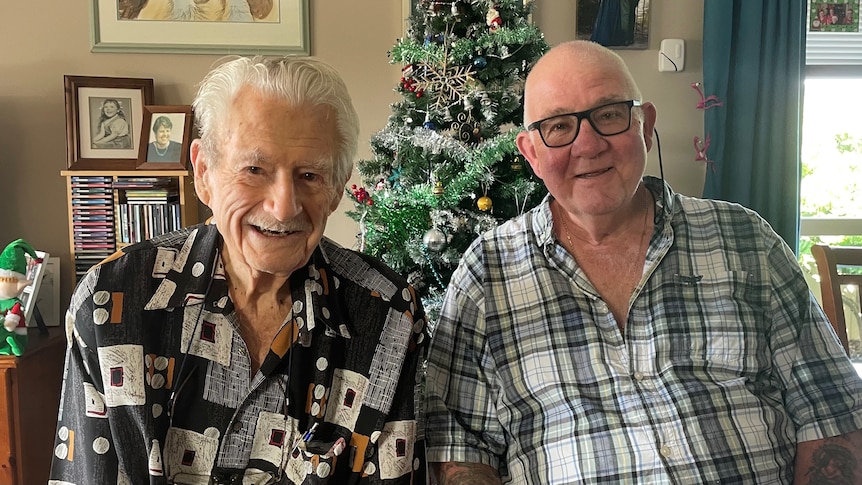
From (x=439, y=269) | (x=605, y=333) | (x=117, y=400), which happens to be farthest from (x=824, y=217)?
(x=117, y=400)

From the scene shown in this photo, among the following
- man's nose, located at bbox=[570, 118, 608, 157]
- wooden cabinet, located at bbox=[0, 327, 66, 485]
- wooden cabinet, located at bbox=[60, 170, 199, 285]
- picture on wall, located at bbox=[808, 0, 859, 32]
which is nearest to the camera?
man's nose, located at bbox=[570, 118, 608, 157]

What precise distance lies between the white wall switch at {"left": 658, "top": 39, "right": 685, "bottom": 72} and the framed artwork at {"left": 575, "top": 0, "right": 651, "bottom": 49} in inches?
4.5

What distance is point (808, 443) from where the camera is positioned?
1.21 metres

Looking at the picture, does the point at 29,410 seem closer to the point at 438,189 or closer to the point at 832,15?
the point at 438,189

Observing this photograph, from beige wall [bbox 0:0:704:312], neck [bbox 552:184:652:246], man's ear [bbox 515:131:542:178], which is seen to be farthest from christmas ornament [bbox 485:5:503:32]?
beige wall [bbox 0:0:704:312]

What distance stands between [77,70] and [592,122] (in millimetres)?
2358

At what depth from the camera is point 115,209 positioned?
2469 mm

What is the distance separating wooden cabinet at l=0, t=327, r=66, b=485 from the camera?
209cm

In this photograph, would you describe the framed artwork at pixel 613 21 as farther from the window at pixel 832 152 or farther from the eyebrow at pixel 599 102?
the eyebrow at pixel 599 102

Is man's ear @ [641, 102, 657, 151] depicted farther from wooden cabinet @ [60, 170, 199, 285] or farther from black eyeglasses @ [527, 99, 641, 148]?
wooden cabinet @ [60, 170, 199, 285]

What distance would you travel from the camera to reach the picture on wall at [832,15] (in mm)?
2980

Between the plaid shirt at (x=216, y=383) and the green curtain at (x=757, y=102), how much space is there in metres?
2.16

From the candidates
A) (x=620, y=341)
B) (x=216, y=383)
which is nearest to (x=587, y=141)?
(x=620, y=341)

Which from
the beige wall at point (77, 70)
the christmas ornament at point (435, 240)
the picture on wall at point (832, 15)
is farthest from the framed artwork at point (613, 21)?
the christmas ornament at point (435, 240)
